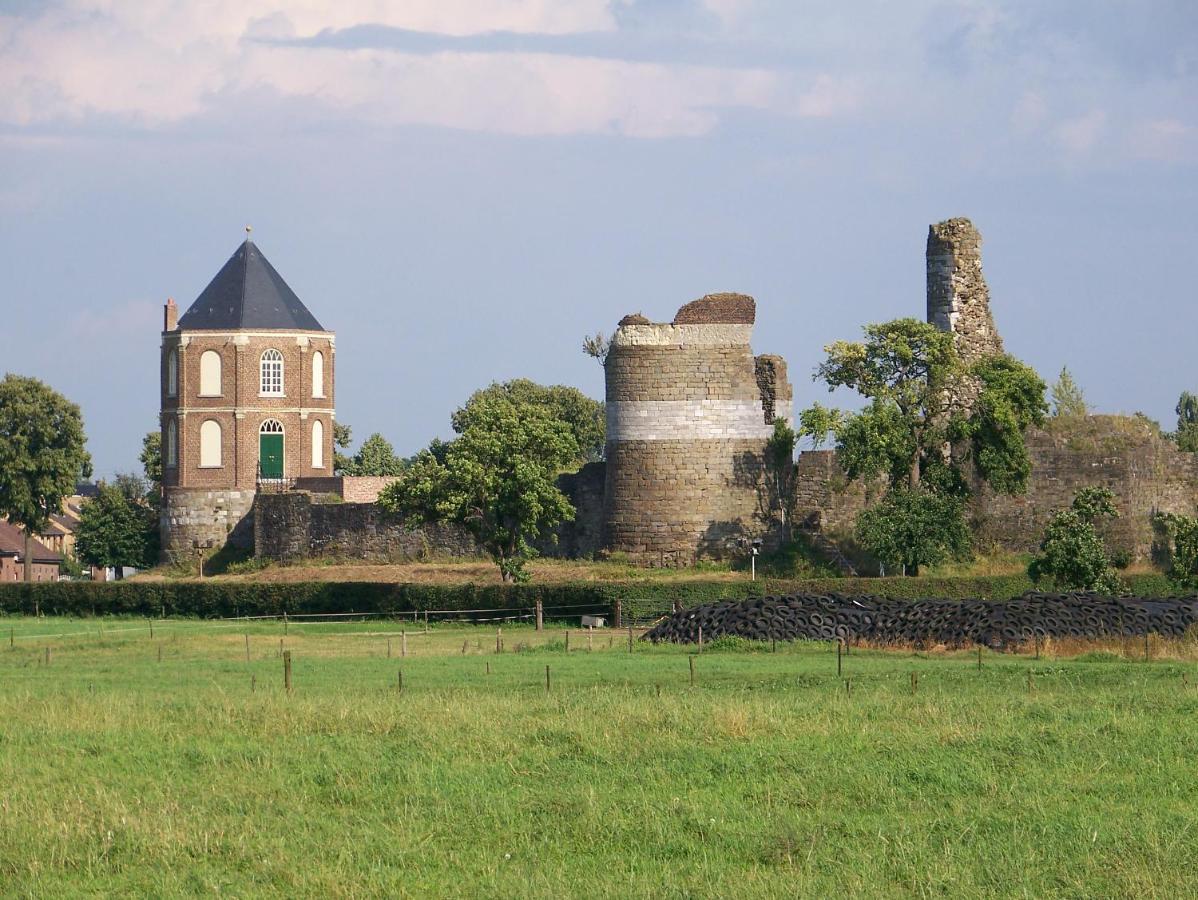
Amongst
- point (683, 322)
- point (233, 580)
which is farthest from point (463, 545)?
point (683, 322)

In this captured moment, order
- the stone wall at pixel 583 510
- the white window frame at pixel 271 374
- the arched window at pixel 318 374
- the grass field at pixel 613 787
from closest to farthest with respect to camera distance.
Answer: the grass field at pixel 613 787 < the stone wall at pixel 583 510 < the white window frame at pixel 271 374 < the arched window at pixel 318 374

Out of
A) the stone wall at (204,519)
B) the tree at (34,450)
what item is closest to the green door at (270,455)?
the stone wall at (204,519)

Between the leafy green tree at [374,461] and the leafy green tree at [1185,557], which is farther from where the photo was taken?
the leafy green tree at [374,461]

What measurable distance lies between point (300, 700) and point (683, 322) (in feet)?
78.0

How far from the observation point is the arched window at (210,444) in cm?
6512

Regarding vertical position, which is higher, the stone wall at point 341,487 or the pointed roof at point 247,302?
the pointed roof at point 247,302

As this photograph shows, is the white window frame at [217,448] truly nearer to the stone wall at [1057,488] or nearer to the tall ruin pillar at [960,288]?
the stone wall at [1057,488]

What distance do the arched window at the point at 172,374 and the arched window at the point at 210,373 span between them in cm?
90

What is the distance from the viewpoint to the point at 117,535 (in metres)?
69.0

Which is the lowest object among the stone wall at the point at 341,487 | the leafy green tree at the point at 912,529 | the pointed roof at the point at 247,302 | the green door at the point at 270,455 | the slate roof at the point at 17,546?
the leafy green tree at the point at 912,529

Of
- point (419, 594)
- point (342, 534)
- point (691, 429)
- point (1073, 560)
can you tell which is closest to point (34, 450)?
point (342, 534)

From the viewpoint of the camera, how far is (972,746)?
21500mm

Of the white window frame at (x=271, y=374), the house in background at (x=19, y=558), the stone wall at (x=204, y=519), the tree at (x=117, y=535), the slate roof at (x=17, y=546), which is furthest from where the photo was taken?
the slate roof at (x=17, y=546)

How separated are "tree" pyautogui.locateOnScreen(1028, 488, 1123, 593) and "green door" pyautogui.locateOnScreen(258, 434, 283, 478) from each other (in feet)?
97.1
